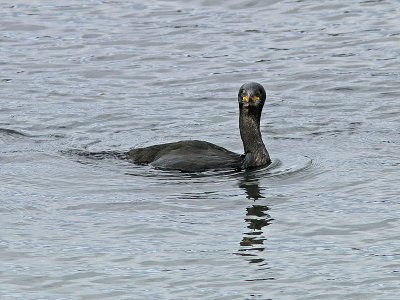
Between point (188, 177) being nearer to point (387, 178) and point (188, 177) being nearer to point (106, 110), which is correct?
point (387, 178)

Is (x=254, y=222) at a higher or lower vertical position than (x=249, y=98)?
lower

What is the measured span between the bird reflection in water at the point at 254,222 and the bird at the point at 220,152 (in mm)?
432

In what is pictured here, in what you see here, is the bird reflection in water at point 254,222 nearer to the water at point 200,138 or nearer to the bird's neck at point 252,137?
the water at point 200,138

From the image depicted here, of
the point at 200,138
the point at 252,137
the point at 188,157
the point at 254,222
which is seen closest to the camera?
the point at 254,222

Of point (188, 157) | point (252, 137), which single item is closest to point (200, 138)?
point (252, 137)

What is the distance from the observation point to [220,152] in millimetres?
16500

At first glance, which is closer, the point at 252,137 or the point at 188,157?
the point at 188,157

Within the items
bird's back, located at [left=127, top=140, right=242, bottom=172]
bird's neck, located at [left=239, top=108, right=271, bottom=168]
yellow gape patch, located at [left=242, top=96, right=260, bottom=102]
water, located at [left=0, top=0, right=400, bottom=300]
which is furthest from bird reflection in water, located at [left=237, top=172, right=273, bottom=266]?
yellow gape patch, located at [left=242, top=96, right=260, bottom=102]

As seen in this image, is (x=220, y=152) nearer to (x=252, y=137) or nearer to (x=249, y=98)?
(x=252, y=137)

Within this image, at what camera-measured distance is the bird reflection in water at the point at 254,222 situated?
497 inches

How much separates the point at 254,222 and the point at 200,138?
480 centimetres

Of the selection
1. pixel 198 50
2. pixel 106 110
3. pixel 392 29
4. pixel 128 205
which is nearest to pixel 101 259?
pixel 128 205

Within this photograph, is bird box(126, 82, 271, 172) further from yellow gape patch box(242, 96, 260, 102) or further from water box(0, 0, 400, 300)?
water box(0, 0, 400, 300)

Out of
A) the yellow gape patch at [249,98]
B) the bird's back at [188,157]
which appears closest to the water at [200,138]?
the bird's back at [188,157]
